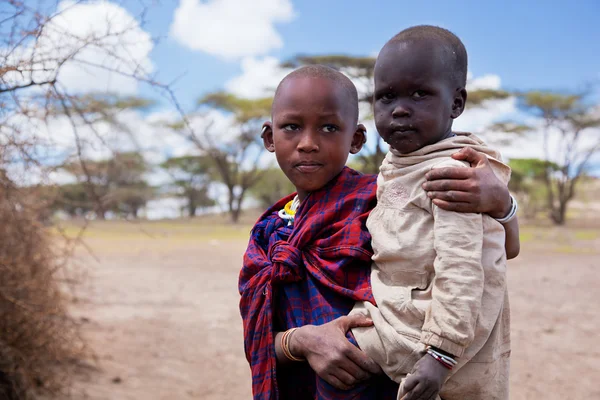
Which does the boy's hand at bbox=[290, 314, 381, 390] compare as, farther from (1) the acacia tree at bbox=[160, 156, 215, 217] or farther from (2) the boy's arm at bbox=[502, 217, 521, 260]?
(1) the acacia tree at bbox=[160, 156, 215, 217]

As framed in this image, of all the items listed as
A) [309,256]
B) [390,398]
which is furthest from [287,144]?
[390,398]

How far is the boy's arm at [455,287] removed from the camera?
1.10m

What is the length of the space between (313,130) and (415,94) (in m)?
0.29

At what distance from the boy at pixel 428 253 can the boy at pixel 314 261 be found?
2.6 inches

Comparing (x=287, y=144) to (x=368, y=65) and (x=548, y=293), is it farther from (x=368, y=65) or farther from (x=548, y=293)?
(x=368, y=65)

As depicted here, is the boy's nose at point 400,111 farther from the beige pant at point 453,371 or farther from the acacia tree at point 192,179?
the acacia tree at point 192,179

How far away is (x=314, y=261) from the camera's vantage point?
4.52ft

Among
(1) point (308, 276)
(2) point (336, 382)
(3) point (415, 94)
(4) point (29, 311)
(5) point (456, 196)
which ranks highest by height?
(3) point (415, 94)

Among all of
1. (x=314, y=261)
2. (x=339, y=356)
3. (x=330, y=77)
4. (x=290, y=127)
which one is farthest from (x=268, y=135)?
(x=339, y=356)

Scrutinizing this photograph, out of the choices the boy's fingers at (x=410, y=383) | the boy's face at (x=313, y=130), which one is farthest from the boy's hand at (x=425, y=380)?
the boy's face at (x=313, y=130)

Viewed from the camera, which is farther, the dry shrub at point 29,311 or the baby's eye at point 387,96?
the dry shrub at point 29,311

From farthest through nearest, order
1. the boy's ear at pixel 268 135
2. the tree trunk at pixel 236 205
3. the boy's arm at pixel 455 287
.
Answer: the tree trunk at pixel 236 205, the boy's ear at pixel 268 135, the boy's arm at pixel 455 287

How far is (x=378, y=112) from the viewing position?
4.15 ft

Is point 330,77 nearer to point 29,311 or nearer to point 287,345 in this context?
point 287,345
